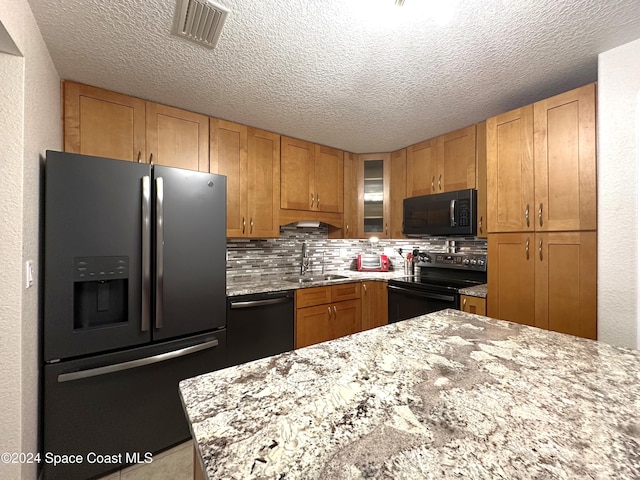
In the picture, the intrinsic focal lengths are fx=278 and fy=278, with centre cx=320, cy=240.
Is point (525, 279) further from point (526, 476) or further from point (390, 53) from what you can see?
point (526, 476)

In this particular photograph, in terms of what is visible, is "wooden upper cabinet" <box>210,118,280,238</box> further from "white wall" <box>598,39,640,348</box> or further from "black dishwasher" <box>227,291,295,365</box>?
"white wall" <box>598,39,640,348</box>

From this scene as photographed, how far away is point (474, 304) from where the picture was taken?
2.18 meters

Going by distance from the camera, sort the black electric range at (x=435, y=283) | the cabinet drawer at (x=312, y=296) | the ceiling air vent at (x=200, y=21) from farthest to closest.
→ the cabinet drawer at (x=312, y=296) < the black electric range at (x=435, y=283) < the ceiling air vent at (x=200, y=21)

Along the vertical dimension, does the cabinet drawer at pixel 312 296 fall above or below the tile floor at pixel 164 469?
above

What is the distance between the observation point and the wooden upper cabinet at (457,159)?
253cm

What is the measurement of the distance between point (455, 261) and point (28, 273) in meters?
3.15

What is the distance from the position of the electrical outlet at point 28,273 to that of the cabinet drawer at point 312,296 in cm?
169

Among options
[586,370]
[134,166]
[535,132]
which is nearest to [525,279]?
[535,132]

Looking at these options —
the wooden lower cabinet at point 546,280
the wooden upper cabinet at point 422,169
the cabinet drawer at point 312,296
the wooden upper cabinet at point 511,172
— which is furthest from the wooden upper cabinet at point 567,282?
the cabinet drawer at point 312,296

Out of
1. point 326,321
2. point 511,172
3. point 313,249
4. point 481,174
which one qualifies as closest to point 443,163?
point 481,174

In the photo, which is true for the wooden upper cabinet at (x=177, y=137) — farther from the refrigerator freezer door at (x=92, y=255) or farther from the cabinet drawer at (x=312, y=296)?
the cabinet drawer at (x=312, y=296)

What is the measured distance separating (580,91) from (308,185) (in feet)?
7.13

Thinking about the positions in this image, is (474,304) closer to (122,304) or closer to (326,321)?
(326,321)

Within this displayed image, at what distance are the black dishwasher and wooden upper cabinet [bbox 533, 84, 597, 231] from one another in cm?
198
